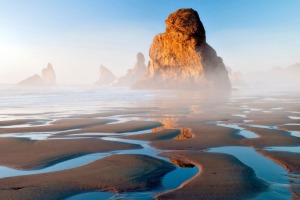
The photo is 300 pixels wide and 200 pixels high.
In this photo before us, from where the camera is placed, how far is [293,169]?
222 inches

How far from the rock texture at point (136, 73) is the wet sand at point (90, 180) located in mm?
165967

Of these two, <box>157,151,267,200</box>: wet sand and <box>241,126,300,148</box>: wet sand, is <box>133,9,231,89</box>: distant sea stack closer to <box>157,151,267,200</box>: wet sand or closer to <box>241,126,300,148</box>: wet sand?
→ <box>241,126,300,148</box>: wet sand

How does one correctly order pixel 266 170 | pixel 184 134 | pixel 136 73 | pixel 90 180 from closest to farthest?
pixel 90 180 → pixel 266 170 → pixel 184 134 → pixel 136 73

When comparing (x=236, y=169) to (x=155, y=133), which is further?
(x=155, y=133)

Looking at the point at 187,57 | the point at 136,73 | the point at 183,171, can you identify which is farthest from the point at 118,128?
the point at 136,73

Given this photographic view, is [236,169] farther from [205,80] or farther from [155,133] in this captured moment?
[205,80]

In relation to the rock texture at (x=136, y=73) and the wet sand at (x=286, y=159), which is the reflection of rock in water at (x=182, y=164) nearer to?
the wet sand at (x=286, y=159)

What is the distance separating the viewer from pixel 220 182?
4.84m

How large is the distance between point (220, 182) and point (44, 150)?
471cm

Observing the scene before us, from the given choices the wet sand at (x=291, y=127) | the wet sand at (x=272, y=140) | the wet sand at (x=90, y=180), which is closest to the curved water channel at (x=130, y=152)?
the wet sand at (x=90, y=180)

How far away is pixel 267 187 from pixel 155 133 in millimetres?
5765

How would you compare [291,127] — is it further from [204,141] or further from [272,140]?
[204,141]

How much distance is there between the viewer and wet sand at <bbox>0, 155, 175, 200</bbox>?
4447 mm

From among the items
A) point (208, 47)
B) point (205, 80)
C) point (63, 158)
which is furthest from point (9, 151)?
point (208, 47)
